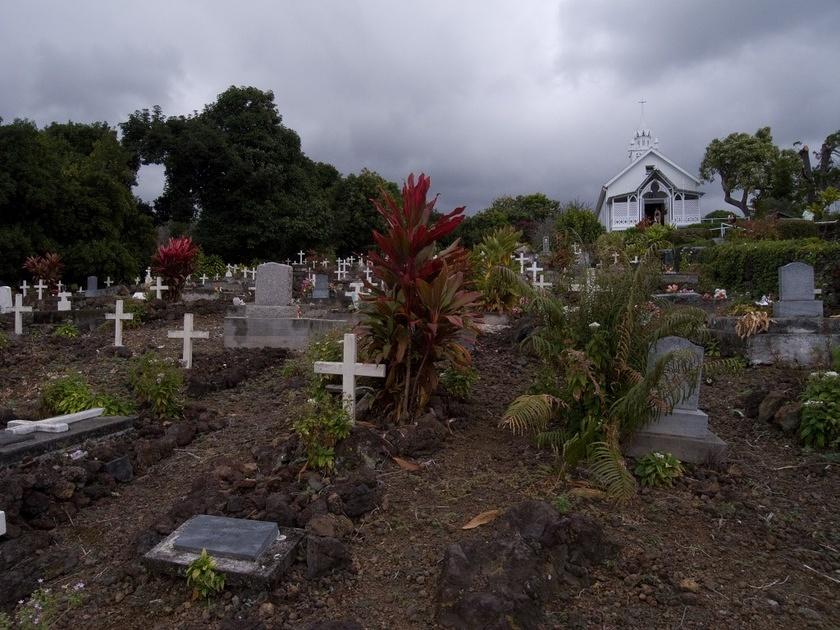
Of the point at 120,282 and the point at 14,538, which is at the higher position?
the point at 120,282

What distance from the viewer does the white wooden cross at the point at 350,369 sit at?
4.72 meters

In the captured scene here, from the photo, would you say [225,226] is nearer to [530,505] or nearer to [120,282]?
[120,282]

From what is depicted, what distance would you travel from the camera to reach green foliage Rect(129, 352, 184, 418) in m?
5.96

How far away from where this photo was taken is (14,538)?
3652 millimetres

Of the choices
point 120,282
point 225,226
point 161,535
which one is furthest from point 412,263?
point 225,226

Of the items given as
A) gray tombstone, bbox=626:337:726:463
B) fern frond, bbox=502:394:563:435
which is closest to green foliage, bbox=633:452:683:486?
gray tombstone, bbox=626:337:726:463

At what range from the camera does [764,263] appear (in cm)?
1401

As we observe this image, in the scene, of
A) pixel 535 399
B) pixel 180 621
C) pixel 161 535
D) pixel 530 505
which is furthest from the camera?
pixel 535 399

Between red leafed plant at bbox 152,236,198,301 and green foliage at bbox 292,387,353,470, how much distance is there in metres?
12.0

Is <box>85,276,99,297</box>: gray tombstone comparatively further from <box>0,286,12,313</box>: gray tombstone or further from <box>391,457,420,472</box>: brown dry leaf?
<box>391,457,420,472</box>: brown dry leaf

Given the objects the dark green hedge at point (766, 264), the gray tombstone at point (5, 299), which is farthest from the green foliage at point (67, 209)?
the dark green hedge at point (766, 264)

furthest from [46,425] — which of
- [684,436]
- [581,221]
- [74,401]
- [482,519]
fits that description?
[581,221]

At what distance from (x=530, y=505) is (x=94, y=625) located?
7.25ft

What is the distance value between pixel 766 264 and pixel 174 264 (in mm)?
14262
